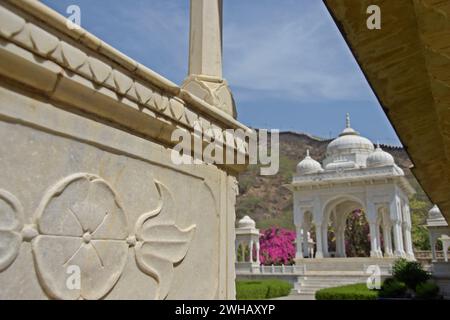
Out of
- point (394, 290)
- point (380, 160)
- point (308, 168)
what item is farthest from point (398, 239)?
point (394, 290)

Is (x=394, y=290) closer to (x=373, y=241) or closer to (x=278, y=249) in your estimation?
(x=373, y=241)

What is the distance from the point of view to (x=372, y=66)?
6.47ft

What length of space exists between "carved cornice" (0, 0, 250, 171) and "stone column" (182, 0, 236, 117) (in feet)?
1.90

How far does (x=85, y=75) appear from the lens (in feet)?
5.09

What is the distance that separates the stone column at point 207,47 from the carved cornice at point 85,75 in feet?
1.90

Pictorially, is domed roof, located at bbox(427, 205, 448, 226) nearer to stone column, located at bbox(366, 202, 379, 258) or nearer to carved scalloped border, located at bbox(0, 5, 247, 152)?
stone column, located at bbox(366, 202, 379, 258)

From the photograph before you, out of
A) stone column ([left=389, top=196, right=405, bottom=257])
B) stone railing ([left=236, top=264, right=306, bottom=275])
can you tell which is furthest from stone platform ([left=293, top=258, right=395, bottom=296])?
stone column ([left=389, top=196, right=405, bottom=257])

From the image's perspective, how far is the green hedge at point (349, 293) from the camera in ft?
54.2

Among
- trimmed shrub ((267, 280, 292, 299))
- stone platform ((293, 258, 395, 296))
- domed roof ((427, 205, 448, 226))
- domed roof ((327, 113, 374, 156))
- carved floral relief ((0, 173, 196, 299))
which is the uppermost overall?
domed roof ((327, 113, 374, 156))

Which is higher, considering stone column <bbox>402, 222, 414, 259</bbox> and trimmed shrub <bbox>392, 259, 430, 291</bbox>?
stone column <bbox>402, 222, 414, 259</bbox>

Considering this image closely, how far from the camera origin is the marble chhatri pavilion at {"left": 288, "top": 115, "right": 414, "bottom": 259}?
82.1 ft

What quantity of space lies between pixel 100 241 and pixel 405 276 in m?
19.7

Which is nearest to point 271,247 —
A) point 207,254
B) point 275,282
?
point 275,282

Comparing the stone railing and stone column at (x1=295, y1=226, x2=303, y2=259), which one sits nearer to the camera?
the stone railing
